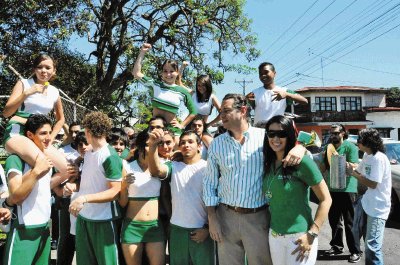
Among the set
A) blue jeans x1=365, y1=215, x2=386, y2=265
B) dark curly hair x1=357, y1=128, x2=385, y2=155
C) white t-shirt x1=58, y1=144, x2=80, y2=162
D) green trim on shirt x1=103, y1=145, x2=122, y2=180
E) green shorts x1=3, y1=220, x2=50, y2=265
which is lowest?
blue jeans x1=365, y1=215, x2=386, y2=265

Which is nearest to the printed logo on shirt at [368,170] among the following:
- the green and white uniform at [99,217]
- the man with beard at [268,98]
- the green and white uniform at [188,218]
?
the man with beard at [268,98]

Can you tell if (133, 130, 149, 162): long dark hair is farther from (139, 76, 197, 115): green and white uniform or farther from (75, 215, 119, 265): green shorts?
(139, 76, 197, 115): green and white uniform

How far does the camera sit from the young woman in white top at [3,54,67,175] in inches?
136

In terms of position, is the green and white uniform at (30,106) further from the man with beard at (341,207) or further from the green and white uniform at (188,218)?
the man with beard at (341,207)

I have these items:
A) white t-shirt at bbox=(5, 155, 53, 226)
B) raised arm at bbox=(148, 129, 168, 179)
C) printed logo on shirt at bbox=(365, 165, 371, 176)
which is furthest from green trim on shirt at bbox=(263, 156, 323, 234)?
printed logo on shirt at bbox=(365, 165, 371, 176)

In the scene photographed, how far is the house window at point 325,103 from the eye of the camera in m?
46.8

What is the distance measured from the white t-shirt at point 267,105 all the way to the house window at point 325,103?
43422 mm

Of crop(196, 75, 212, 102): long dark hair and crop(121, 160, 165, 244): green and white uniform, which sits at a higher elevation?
crop(196, 75, 212, 102): long dark hair

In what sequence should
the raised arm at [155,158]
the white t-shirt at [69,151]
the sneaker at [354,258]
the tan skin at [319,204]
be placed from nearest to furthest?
the tan skin at [319,204] < the raised arm at [155,158] < the white t-shirt at [69,151] < the sneaker at [354,258]

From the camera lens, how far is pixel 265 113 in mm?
5148

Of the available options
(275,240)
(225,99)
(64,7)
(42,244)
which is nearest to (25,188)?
(42,244)

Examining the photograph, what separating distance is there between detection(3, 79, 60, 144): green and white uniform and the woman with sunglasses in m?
2.31

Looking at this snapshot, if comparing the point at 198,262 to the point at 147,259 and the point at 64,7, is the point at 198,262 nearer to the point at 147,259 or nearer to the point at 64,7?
the point at 147,259

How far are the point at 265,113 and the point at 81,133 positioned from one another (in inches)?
96.3
